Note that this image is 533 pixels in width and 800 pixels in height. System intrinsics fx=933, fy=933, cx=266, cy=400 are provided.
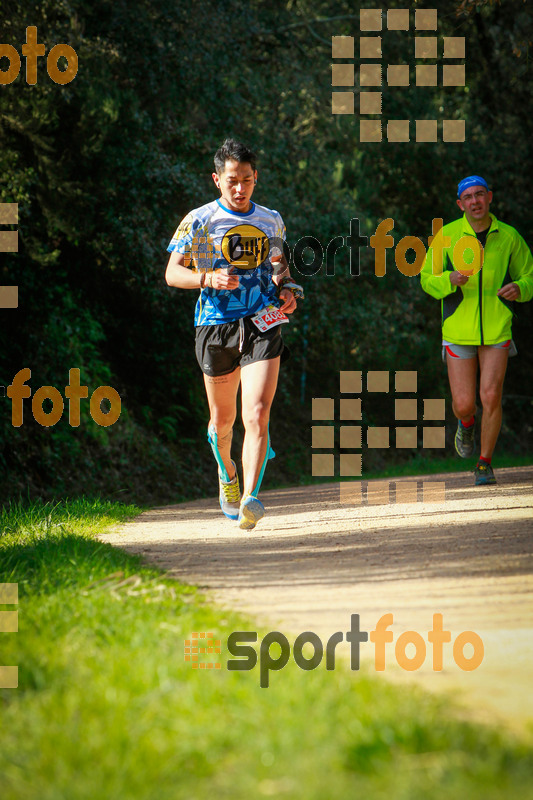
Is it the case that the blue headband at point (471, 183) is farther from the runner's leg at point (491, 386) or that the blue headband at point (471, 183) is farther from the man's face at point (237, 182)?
the man's face at point (237, 182)

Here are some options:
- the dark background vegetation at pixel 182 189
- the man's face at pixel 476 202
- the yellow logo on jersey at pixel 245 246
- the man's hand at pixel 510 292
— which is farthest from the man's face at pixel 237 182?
the dark background vegetation at pixel 182 189

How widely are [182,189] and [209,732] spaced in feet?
37.8

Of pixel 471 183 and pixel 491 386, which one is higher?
pixel 471 183

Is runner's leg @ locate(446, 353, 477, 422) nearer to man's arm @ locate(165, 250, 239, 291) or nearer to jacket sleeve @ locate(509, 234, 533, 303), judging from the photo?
jacket sleeve @ locate(509, 234, 533, 303)

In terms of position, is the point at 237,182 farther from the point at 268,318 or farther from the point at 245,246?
the point at 268,318

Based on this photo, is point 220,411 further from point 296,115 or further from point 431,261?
point 296,115

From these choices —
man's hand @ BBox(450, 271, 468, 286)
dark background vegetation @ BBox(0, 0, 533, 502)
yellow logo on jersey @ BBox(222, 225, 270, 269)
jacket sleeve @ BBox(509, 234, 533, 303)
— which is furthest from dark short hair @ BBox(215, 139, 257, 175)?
dark background vegetation @ BBox(0, 0, 533, 502)

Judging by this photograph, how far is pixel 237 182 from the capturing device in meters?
6.02

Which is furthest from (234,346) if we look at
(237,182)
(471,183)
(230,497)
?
(471,183)

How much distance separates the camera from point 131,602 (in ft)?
12.3

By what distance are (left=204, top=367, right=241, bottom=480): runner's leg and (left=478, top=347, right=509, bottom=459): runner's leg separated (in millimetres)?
2291

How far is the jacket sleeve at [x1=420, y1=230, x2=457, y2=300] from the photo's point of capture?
784cm

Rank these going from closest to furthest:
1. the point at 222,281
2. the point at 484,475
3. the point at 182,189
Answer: the point at 222,281 < the point at 484,475 < the point at 182,189

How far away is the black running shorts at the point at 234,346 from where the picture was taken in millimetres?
6027
